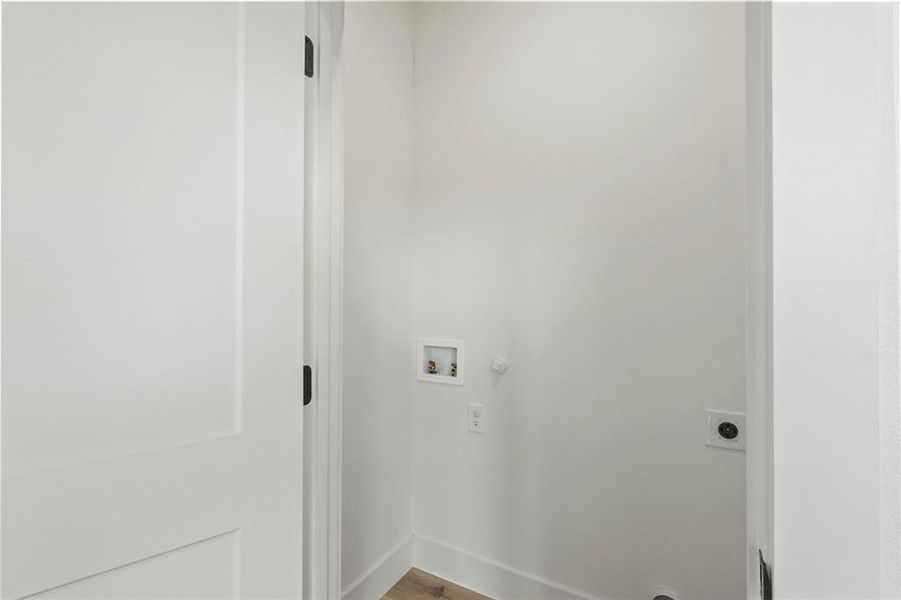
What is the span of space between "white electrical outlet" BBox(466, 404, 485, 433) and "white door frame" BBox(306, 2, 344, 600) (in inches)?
28.2

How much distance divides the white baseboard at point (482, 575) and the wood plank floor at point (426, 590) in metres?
Answer: 0.02

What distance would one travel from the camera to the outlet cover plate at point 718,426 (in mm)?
1200

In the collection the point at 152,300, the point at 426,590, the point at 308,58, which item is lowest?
the point at 426,590

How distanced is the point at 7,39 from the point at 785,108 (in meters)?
0.88

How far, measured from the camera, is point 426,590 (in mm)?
1633

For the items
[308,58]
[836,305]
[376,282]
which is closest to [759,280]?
[836,305]

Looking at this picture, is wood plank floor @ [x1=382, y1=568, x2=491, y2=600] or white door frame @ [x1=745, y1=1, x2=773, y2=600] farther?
wood plank floor @ [x1=382, y1=568, x2=491, y2=600]

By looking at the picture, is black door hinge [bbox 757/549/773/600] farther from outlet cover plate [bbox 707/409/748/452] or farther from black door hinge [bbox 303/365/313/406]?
outlet cover plate [bbox 707/409/748/452]

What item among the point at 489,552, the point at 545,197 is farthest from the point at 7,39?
→ the point at 489,552

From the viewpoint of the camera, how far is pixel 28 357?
575 mm

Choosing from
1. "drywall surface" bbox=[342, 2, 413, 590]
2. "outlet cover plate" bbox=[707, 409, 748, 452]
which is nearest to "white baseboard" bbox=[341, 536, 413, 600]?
"drywall surface" bbox=[342, 2, 413, 590]

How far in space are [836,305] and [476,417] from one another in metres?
1.44

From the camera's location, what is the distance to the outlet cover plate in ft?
3.94

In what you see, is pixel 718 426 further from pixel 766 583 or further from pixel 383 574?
pixel 383 574
